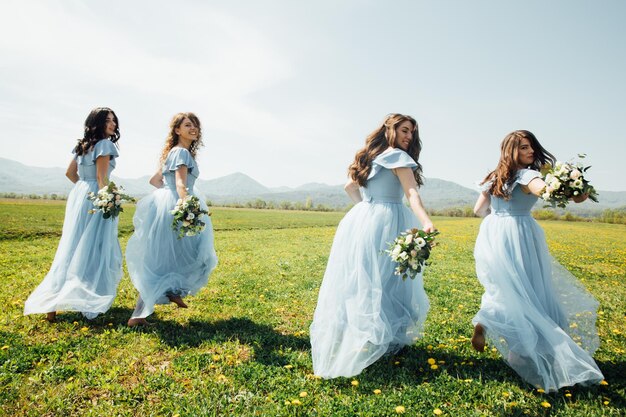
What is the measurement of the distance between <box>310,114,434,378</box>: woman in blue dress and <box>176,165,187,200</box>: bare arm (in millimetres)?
2507

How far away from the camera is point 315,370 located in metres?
4.39

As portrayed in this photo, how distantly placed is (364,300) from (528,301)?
191 cm

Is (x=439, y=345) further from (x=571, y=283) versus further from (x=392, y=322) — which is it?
(x=571, y=283)

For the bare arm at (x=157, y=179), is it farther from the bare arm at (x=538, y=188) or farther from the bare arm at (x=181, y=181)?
the bare arm at (x=538, y=188)

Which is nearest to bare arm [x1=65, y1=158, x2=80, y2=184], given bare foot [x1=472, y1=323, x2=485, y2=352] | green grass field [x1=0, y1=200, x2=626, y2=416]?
green grass field [x1=0, y1=200, x2=626, y2=416]

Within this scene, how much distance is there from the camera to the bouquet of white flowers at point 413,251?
3.95m

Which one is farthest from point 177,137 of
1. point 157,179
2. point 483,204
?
point 483,204

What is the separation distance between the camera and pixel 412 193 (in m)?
4.41

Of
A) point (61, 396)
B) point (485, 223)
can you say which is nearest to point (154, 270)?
point (61, 396)

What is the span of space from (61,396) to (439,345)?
467cm

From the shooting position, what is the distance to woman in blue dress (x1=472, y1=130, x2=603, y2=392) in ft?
13.8

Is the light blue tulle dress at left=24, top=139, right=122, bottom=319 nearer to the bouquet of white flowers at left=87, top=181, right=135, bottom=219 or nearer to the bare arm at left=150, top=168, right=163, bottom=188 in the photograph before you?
the bouquet of white flowers at left=87, top=181, right=135, bottom=219

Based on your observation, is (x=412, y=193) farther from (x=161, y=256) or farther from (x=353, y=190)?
(x=161, y=256)

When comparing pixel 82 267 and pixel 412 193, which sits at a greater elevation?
pixel 412 193
